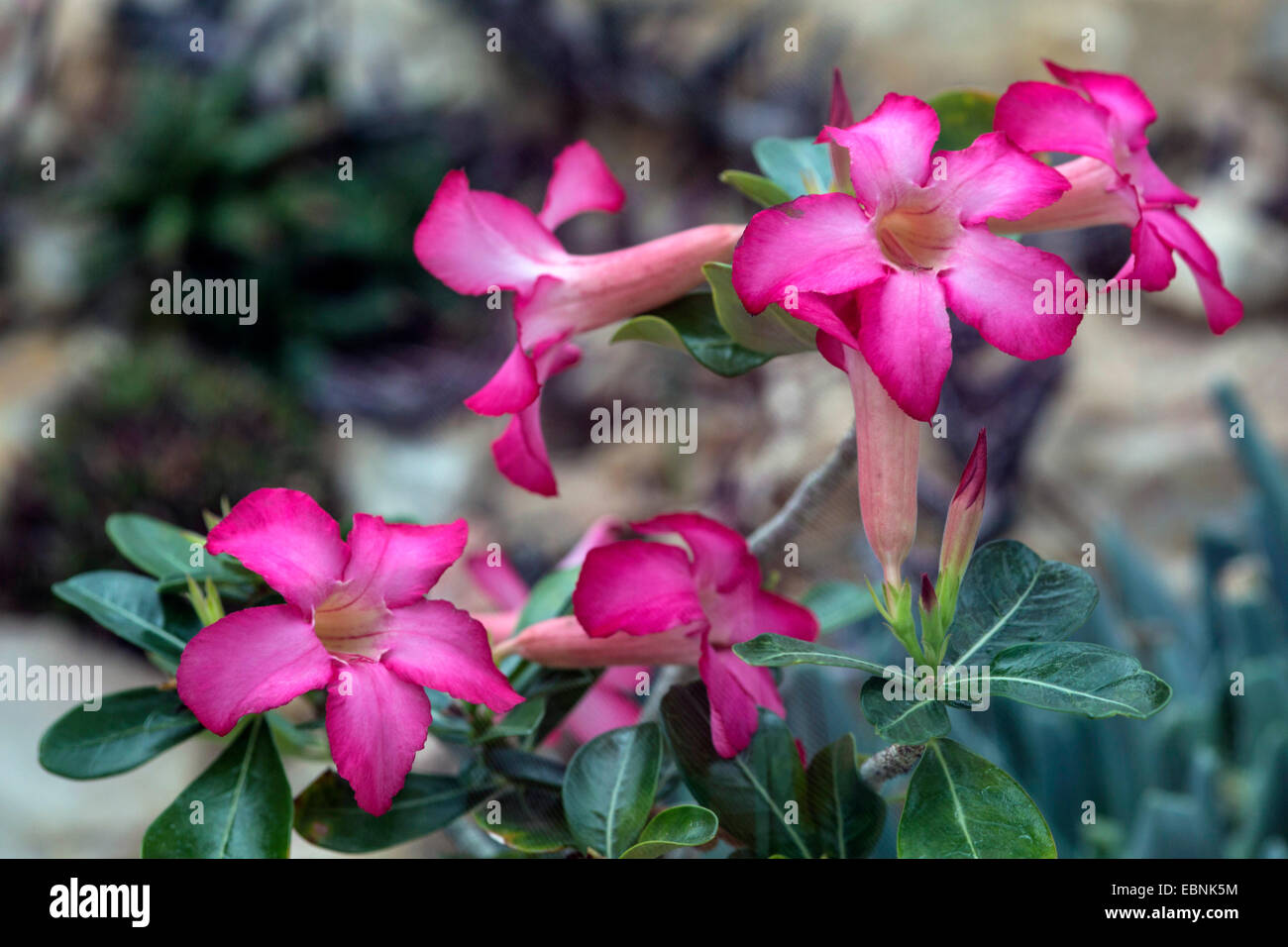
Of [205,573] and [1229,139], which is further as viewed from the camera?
[1229,139]

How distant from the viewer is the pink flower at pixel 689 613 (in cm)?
33

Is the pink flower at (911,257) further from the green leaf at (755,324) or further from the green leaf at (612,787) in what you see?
the green leaf at (612,787)

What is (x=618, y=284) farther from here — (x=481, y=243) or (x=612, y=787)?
(x=612, y=787)

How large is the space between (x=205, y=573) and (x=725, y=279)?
204 millimetres

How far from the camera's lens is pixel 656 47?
125 inches

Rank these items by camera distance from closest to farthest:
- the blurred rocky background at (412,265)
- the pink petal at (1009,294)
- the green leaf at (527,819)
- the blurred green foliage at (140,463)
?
the pink petal at (1009,294), the green leaf at (527,819), the blurred rocky background at (412,265), the blurred green foliage at (140,463)

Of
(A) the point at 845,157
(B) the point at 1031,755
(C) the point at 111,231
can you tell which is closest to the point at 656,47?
(C) the point at 111,231

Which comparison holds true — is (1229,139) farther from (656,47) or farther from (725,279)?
(725,279)

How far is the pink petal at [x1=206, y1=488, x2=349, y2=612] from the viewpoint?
0.97 feet

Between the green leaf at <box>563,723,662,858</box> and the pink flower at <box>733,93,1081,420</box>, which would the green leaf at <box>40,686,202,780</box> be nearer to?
the green leaf at <box>563,723,662,858</box>

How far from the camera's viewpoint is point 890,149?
297 mm

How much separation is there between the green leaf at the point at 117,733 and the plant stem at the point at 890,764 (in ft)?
0.73

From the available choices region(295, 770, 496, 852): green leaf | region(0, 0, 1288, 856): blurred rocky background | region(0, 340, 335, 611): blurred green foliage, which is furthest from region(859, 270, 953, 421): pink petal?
region(0, 340, 335, 611): blurred green foliage

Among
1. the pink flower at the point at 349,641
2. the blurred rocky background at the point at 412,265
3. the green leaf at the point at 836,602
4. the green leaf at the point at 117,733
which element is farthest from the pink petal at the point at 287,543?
the blurred rocky background at the point at 412,265
